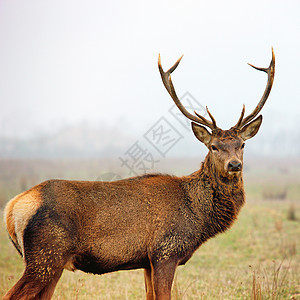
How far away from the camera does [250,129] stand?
22.0 feet

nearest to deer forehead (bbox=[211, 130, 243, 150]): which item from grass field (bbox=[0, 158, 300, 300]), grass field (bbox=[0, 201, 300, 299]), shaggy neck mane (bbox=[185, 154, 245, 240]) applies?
shaggy neck mane (bbox=[185, 154, 245, 240])

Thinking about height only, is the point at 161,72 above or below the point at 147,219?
above

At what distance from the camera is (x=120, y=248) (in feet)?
18.3

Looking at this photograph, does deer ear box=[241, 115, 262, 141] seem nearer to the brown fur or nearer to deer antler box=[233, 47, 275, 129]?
deer antler box=[233, 47, 275, 129]

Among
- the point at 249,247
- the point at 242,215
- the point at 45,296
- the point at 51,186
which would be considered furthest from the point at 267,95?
the point at 242,215

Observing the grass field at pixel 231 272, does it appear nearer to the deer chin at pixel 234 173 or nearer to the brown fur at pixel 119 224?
the brown fur at pixel 119 224

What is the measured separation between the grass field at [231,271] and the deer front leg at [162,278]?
1023 mm

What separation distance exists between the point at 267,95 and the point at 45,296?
16.4 feet

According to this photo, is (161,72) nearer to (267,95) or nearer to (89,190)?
(267,95)

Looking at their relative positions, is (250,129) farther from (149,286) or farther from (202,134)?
(149,286)

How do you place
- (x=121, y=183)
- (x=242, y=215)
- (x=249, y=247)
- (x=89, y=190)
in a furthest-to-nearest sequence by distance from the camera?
(x=242, y=215) → (x=249, y=247) → (x=121, y=183) → (x=89, y=190)

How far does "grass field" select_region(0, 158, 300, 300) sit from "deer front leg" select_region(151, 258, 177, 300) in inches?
40.3

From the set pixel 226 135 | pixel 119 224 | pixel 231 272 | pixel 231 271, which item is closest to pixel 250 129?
pixel 226 135

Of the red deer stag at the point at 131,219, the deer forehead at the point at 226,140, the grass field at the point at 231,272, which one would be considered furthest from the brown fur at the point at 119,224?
the grass field at the point at 231,272
